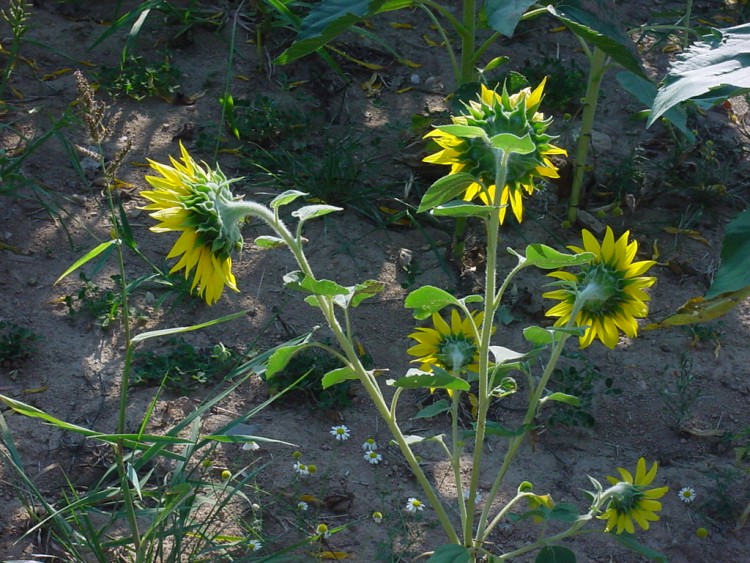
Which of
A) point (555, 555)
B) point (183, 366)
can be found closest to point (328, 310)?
point (555, 555)

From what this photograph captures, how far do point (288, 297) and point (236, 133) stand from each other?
84 cm

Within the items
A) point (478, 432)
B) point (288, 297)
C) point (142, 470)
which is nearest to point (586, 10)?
point (288, 297)

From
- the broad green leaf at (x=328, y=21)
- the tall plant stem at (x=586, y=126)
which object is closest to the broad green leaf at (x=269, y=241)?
the broad green leaf at (x=328, y=21)

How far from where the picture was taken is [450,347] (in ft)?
6.50

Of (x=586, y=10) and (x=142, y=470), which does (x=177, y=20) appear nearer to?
A: (x=586, y=10)

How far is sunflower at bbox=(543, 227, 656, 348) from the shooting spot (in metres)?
1.81

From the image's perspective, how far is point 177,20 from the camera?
4.24 metres

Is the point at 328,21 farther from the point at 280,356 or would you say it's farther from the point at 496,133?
the point at 280,356

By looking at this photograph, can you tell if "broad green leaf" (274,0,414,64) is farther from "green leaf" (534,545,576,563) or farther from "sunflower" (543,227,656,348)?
"green leaf" (534,545,576,563)

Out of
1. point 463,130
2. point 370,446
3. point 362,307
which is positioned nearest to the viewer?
point 463,130

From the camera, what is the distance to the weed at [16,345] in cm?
280

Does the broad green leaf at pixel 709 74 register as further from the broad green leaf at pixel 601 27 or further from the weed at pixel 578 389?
the weed at pixel 578 389

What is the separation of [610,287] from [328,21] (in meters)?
1.36

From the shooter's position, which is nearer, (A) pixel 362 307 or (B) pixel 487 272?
(B) pixel 487 272
